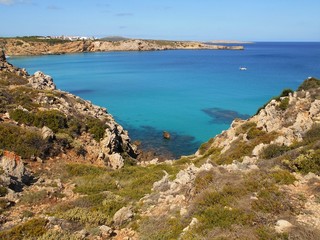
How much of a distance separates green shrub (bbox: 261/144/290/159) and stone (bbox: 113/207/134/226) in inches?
319

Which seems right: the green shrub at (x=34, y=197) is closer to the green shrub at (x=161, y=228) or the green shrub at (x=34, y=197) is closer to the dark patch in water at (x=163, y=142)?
the green shrub at (x=161, y=228)

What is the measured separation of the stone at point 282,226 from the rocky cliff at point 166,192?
2 centimetres

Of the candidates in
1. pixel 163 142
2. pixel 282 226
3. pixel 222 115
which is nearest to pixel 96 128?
pixel 163 142

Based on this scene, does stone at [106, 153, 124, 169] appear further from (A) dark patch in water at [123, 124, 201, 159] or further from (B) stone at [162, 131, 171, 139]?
(B) stone at [162, 131, 171, 139]

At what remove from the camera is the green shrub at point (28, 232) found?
30.5 ft

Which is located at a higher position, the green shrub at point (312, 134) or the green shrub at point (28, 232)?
the green shrub at point (312, 134)

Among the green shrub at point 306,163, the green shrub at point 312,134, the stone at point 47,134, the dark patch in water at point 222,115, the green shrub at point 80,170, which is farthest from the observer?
the dark patch in water at point 222,115

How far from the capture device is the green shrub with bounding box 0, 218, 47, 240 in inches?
366

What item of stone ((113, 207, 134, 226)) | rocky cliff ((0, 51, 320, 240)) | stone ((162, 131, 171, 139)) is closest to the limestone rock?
rocky cliff ((0, 51, 320, 240))

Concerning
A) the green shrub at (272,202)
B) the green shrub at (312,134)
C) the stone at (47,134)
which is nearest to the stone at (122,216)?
the green shrub at (272,202)

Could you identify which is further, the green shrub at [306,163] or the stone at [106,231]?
the green shrub at [306,163]

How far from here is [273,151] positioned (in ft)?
51.1

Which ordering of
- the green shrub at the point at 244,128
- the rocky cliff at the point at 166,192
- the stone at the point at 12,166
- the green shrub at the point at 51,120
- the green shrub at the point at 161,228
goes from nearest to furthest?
the rocky cliff at the point at 166,192
the green shrub at the point at 161,228
the stone at the point at 12,166
the green shrub at the point at 51,120
the green shrub at the point at 244,128

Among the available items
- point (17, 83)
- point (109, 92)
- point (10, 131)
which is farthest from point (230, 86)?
point (10, 131)
